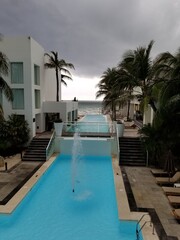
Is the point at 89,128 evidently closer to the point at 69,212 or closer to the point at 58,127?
the point at 58,127

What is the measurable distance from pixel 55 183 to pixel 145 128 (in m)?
7.66

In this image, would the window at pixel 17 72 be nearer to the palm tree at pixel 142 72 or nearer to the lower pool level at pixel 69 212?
the palm tree at pixel 142 72

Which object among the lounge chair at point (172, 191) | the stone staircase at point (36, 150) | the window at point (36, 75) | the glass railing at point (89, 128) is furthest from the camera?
the window at point (36, 75)

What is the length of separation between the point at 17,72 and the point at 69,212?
569 inches

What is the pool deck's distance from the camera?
774 centimetres

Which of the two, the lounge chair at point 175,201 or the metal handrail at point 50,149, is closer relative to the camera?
the lounge chair at point 175,201

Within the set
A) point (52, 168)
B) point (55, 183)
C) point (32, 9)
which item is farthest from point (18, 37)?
point (55, 183)

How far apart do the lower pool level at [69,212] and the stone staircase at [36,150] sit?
338cm

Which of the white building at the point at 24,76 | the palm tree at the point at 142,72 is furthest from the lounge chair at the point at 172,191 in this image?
the white building at the point at 24,76

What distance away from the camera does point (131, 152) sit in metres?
16.5

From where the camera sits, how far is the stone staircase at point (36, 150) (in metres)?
16.6

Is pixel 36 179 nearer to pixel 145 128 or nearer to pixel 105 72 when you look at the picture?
pixel 145 128

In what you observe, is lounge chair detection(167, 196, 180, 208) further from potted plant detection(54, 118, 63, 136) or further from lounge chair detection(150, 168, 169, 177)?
potted plant detection(54, 118, 63, 136)

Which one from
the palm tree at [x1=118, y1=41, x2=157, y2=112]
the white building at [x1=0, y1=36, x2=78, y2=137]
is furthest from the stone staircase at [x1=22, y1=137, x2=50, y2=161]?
the palm tree at [x1=118, y1=41, x2=157, y2=112]
